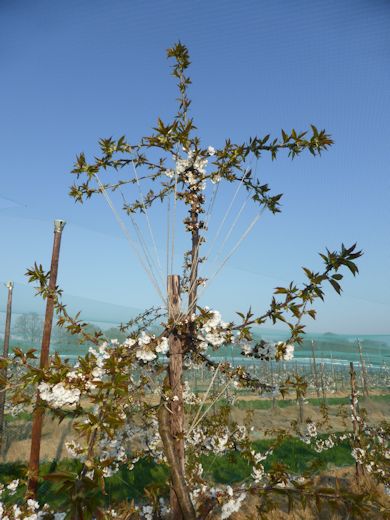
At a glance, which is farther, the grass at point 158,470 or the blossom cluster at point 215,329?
the grass at point 158,470

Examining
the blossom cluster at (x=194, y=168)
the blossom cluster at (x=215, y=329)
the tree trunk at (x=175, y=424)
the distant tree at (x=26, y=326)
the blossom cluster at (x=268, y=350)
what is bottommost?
the distant tree at (x=26, y=326)

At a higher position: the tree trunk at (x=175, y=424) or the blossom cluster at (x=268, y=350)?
the blossom cluster at (x=268, y=350)

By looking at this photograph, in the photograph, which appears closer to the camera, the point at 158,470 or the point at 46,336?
the point at 46,336

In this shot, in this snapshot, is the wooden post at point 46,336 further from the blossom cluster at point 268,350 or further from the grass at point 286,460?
the grass at point 286,460

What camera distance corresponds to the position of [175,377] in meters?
2.03

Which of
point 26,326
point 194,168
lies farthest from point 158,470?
point 26,326

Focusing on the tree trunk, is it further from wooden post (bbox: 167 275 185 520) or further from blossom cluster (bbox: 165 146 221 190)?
blossom cluster (bbox: 165 146 221 190)

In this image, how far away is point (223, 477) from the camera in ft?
31.0

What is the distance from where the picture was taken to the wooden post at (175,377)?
6.27 feet

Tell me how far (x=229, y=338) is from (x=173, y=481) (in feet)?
2.49

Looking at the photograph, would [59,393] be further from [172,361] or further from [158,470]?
[158,470]

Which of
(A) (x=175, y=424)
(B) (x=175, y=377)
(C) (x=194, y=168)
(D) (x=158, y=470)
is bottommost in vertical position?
(D) (x=158, y=470)

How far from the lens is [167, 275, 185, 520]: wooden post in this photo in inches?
75.2

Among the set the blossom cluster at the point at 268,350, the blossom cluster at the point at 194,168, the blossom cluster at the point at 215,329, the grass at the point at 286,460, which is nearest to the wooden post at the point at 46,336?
the blossom cluster at the point at 194,168
